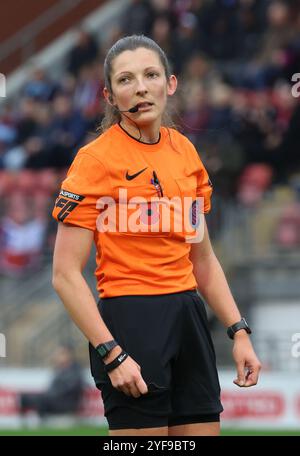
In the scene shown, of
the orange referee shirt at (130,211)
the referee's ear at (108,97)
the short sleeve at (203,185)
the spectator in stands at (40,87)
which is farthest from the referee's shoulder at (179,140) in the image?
the spectator in stands at (40,87)

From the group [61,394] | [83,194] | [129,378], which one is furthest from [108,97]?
[61,394]

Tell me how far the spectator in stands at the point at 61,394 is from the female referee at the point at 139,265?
903 centimetres

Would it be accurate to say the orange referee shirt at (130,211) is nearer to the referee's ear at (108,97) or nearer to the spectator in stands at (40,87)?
the referee's ear at (108,97)

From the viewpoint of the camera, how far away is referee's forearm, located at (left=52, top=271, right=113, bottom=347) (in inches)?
159

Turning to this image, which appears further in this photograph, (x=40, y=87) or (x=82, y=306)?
(x=40, y=87)

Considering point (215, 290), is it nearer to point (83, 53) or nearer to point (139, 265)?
point (139, 265)

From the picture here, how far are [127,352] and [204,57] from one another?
11.8 metres

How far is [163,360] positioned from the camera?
4.15 meters

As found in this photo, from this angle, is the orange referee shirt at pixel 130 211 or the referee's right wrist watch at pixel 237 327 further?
the referee's right wrist watch at pixel 237 327

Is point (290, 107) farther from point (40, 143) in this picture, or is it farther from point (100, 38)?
point (100, 38)

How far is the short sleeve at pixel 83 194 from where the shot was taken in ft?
13.4

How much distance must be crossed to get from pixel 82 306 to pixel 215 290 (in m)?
0.68

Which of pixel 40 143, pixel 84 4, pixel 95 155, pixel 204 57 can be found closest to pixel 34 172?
pixel 40 143

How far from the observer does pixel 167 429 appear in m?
4.16
